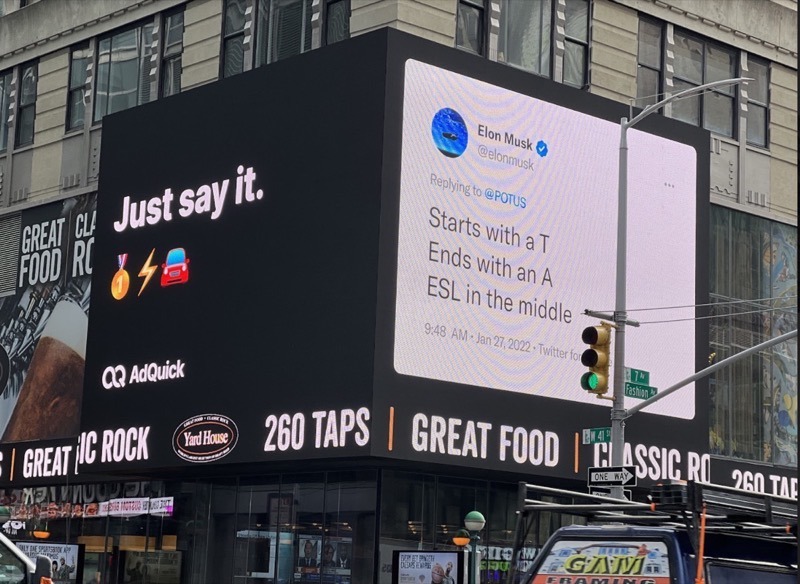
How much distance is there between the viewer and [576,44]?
119 feet

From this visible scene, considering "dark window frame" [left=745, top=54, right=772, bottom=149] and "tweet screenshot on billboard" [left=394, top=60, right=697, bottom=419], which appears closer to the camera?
"tweet screenshot on billboard" [left=394, top=60, right=697, bottom=419]

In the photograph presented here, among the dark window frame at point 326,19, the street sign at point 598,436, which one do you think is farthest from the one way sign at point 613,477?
the dark window frame at point 326,19

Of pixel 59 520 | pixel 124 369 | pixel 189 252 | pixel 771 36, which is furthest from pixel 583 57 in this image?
pixel 59 520

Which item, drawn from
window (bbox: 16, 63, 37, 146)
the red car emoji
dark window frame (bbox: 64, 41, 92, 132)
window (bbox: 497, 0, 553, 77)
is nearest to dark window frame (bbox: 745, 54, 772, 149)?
window (bbox: 497, 0, 553, 77)

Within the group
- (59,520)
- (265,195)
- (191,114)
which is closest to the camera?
(265,195)

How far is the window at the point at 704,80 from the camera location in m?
38.9

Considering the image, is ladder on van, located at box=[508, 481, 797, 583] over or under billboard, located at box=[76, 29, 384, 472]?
under

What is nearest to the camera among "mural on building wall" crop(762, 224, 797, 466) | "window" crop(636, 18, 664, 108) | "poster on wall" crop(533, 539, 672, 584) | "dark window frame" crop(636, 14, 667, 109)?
"poster on wall" crop(533, 539, 672, 584)

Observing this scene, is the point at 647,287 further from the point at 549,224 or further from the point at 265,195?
the point at 265,195

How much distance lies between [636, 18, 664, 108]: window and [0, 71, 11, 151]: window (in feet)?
62.2

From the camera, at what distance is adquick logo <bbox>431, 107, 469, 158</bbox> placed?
3117 centimetres

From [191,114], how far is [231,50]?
2398mm

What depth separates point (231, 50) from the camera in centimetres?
3659

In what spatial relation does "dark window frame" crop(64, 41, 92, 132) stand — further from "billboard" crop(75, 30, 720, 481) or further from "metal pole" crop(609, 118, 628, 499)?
"metal pole" crop(609, 118, 628, 499)
